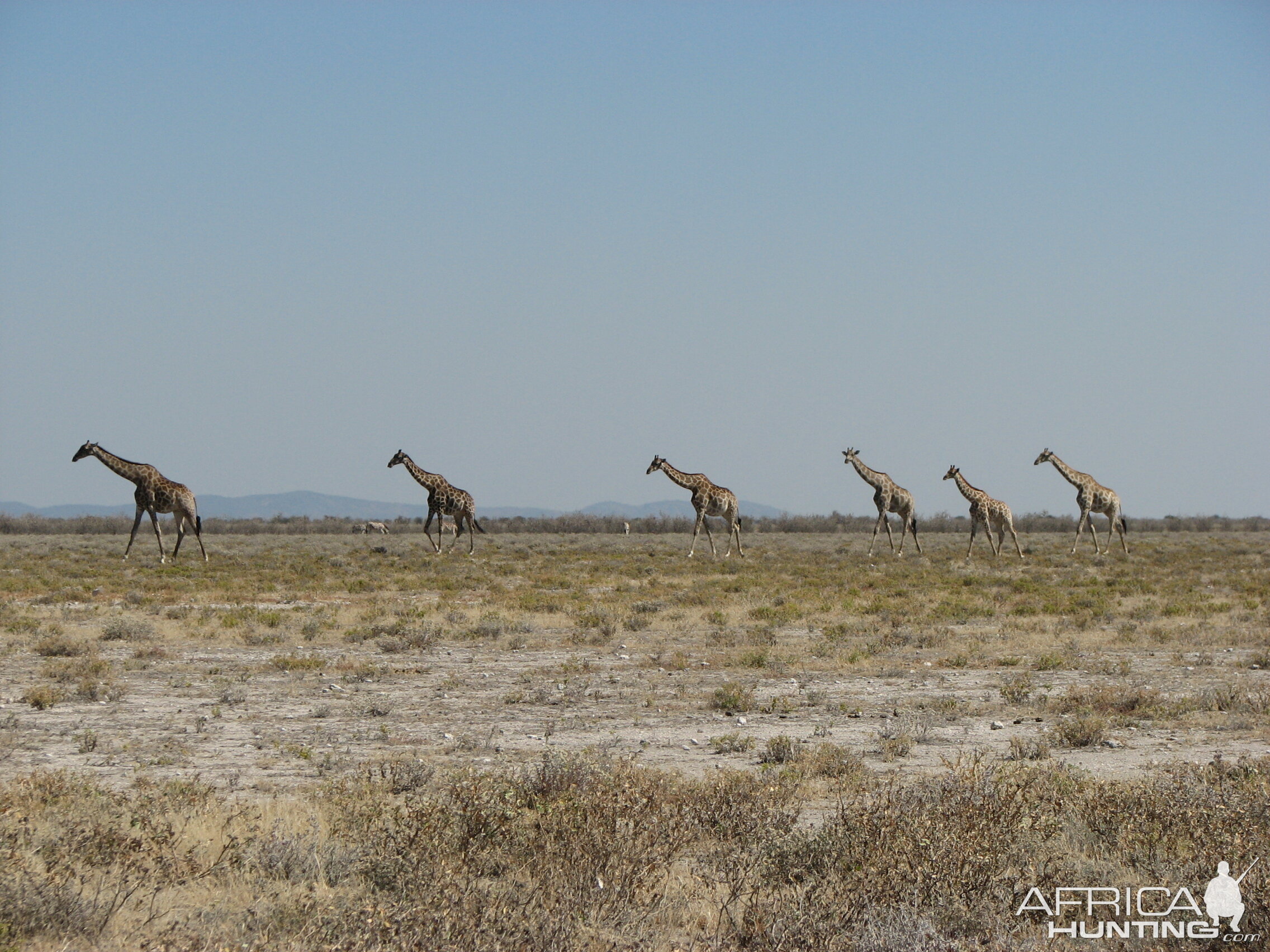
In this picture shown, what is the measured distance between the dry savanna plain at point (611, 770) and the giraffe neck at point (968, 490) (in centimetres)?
1680

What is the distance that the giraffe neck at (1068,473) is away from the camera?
41.5 metres

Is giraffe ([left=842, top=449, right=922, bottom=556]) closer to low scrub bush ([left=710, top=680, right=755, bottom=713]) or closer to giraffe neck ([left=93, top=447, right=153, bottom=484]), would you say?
giraffe neck ([left=93, top=447, right=153, bottom=484])

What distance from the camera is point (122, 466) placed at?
32188 mm

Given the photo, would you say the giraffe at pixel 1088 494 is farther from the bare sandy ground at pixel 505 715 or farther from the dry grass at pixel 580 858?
the dry grass at pixel 580 858

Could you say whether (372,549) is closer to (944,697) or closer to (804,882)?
(944,697)

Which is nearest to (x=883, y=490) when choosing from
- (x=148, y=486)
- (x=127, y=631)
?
(x=148, y=486)

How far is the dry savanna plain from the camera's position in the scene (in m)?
5.38

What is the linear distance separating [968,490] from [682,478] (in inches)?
378

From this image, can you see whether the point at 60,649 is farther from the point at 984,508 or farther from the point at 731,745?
the point at 984,508

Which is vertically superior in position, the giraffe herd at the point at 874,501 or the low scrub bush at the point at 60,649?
the giraffe herd at the point at 874,501

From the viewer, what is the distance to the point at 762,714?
37.7 ft

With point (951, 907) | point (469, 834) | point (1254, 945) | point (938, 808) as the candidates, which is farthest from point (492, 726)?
point (1254, 945)

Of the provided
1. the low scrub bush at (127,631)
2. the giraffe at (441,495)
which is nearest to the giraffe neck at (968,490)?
the giraffe at (441,495)

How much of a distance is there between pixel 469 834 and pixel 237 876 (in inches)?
47.4
